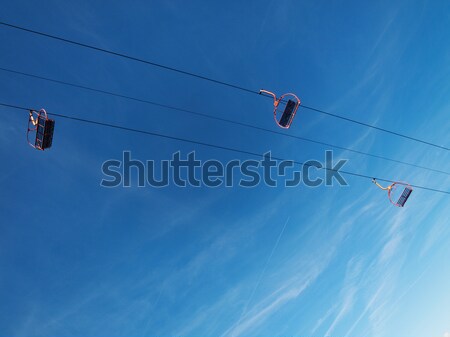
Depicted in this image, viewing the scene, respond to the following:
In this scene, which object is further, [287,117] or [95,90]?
[95,90]

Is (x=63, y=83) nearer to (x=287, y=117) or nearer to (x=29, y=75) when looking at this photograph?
(x=29, y=75)

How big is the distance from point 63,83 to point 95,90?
2261 millimetres

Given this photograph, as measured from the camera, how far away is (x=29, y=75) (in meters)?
22.6

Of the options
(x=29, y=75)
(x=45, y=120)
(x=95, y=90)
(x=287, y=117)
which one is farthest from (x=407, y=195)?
(x=29, y=75)

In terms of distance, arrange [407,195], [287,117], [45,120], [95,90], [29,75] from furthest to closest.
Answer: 1. [95,90]
2. [29,75]
3. [407,195]
4. [287,117]
5. [45,120]

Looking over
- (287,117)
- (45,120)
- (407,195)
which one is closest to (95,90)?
(45,120)

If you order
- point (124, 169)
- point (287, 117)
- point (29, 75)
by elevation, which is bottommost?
point (287, 117)

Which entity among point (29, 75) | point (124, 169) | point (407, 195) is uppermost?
point (29, 75)

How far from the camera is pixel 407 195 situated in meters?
19.0

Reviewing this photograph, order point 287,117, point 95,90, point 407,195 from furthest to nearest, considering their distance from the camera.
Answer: point 95,90
point 407,195
point 287,117

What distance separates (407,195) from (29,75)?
85.6 ft

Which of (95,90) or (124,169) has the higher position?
(95,90)

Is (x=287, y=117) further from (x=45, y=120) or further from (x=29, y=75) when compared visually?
(x=29, y=75)

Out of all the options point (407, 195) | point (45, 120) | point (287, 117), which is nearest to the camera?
point (45, 120)
